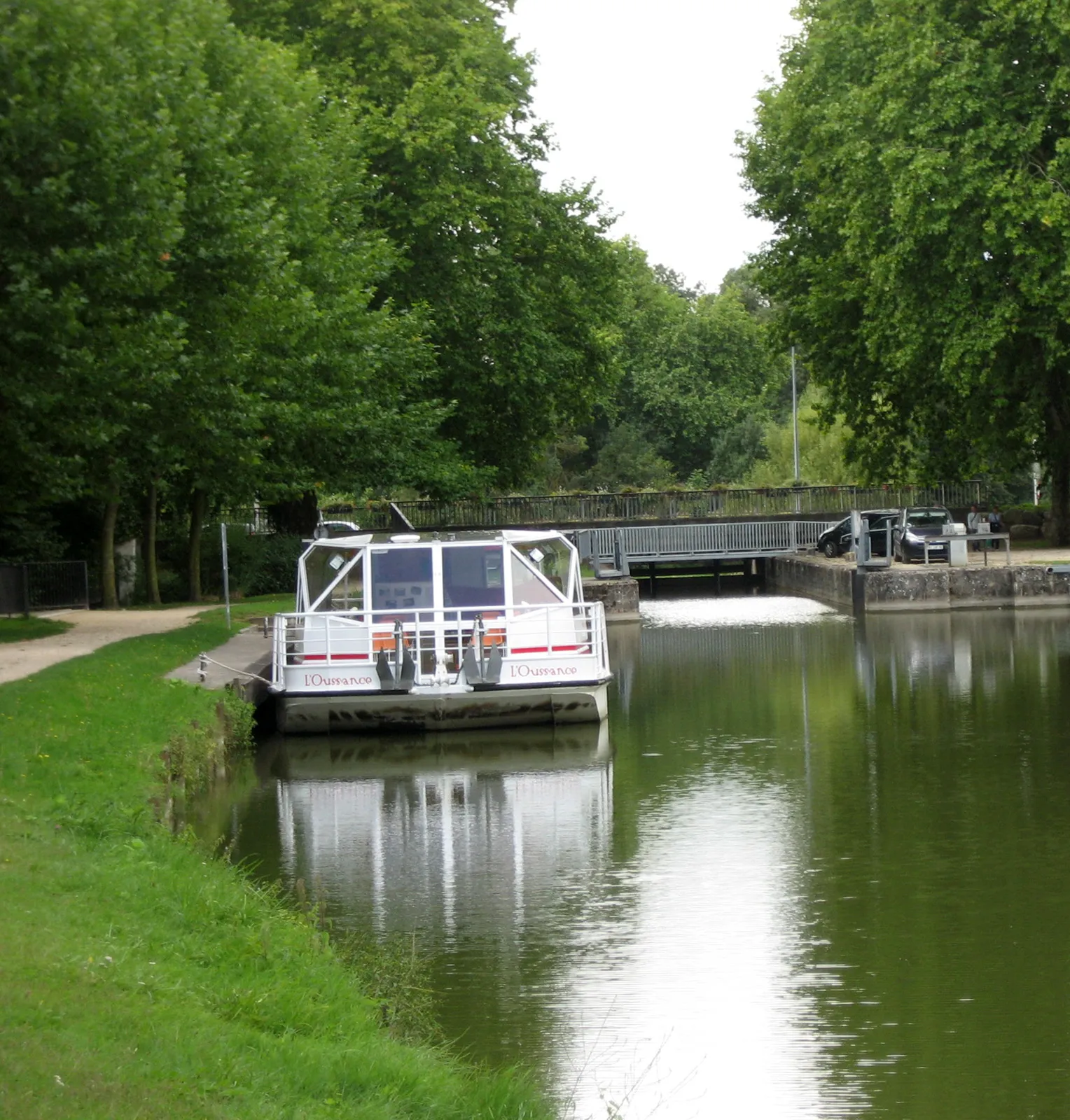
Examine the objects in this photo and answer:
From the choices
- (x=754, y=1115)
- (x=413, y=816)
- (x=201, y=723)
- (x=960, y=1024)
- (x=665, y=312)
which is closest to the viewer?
(x=754, y=1115)

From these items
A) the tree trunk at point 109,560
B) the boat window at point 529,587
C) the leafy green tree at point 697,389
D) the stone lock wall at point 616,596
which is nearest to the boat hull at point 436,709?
the boat window at point 529,587

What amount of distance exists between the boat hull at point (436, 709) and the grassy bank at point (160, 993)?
7.56 m

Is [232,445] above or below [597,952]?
above

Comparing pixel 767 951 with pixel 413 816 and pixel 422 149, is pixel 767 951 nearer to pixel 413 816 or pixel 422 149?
pixel 413 816

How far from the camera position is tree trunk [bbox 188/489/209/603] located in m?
37.1

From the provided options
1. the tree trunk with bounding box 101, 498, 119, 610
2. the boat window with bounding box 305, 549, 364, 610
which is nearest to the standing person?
the tree trunk with bounding box 101, 498, 119, 610

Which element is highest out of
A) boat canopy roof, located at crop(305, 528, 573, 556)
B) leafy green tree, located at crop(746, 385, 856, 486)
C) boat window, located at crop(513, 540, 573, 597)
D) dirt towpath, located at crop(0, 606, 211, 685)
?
leafy green tree, located at crop(746, 385, 856, 486)

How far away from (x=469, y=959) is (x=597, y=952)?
83 centimetres

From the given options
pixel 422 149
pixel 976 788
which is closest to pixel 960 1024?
pixel 976 788

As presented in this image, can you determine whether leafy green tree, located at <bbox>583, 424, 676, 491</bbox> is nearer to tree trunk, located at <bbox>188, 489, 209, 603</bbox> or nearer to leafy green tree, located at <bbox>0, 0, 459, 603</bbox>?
tree trunk, located at <bbox>188, 489, 209, 603</bbox>

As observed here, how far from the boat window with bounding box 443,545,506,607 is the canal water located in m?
2.19

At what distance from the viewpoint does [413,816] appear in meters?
16.5

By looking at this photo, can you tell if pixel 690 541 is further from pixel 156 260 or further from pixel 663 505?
pixel 156 260

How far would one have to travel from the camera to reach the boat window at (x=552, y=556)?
2358 cm
